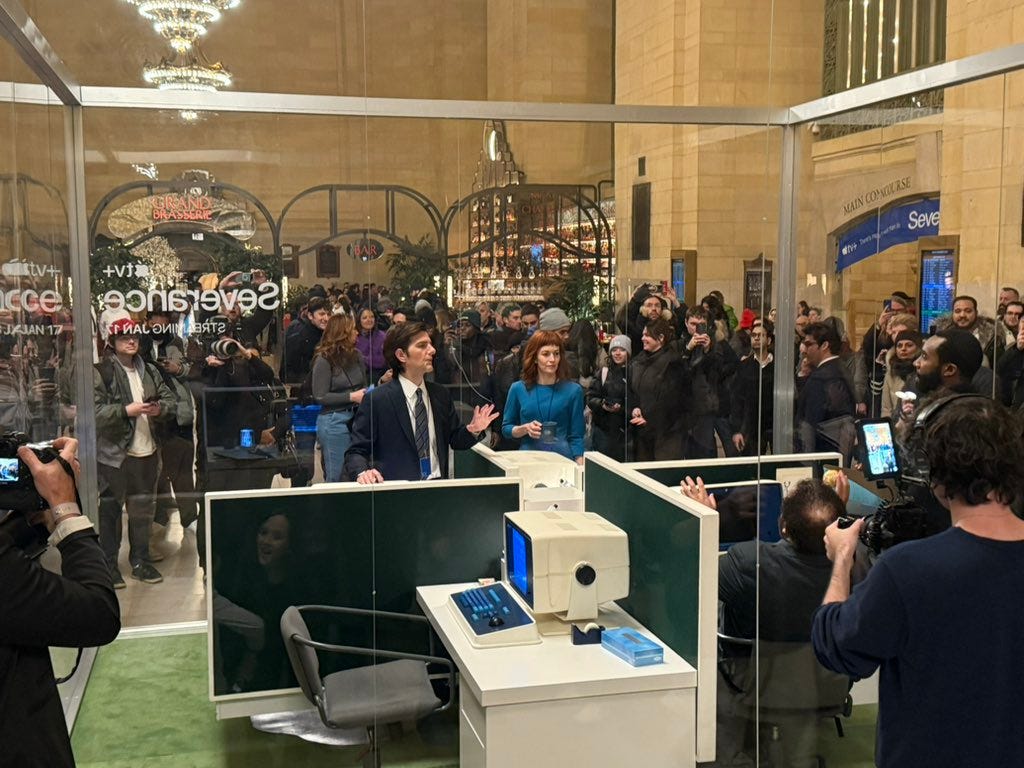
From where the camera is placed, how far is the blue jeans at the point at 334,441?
3488 millimetres

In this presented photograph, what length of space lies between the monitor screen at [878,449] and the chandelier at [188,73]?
215 centimetres

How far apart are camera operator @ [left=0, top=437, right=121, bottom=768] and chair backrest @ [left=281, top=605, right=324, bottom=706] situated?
1250mm

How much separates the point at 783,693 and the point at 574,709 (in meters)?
0.62

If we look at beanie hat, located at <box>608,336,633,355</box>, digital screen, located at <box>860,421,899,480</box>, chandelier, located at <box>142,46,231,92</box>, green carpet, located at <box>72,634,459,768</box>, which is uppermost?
chandelier, located at <box>142,46,231,92</box>

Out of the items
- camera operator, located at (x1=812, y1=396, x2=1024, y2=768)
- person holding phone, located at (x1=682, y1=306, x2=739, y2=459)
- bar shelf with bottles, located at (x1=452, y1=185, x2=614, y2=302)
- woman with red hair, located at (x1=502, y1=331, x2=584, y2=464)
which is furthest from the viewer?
person holding phone, located at (x1=682, y1=306, x2=739, y2=459)

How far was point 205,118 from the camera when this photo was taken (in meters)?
3.40

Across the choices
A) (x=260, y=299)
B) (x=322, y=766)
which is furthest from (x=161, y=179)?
(x=322, y=766)

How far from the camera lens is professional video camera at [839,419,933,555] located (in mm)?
2270

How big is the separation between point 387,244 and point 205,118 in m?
0.70

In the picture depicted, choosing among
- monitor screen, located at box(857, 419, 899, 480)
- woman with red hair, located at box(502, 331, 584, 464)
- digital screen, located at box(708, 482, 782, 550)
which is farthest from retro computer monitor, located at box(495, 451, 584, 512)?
monitor screen, located at box(857, 419, 899, 480)

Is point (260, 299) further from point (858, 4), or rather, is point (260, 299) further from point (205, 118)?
point (858, 4)

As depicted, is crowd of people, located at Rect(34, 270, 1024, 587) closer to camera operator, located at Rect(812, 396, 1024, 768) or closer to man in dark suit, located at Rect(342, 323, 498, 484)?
man in dark suit, located at Rect(342, 323, 498, 484)

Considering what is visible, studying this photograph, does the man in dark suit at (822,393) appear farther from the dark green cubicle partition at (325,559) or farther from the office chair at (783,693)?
the dark green cubicle partition at (325,559)

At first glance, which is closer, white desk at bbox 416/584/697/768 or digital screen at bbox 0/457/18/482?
digital screen at bbox 0/457/18/482
